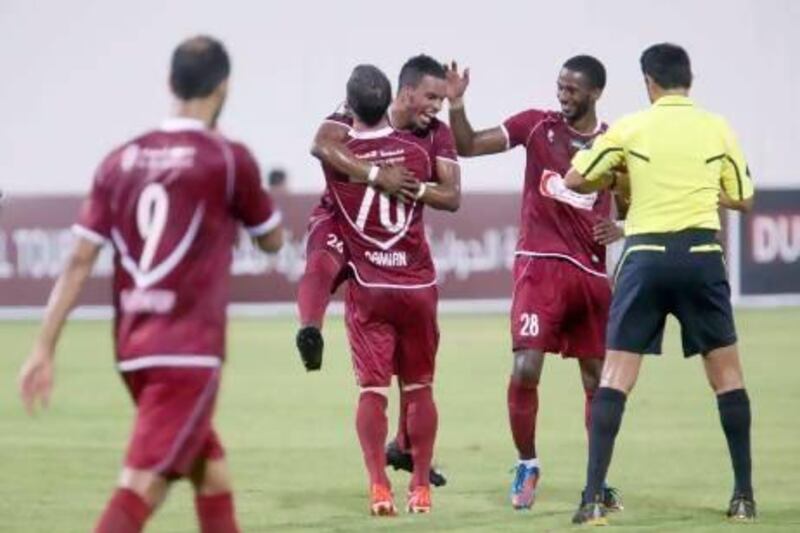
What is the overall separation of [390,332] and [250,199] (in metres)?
3.79

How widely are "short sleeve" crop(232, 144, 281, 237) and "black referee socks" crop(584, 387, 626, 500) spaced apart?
10.4 ft

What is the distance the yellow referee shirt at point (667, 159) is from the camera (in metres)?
10.4

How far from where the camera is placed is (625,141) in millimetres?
10383

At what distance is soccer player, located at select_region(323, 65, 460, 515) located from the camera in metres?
11.1

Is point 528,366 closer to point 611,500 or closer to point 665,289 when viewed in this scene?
point 611,500

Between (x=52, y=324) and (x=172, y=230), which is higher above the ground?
(x=172, y=230)

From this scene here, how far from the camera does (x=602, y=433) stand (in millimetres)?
10406

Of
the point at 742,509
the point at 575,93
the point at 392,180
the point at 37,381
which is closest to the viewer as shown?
the point at 37,381

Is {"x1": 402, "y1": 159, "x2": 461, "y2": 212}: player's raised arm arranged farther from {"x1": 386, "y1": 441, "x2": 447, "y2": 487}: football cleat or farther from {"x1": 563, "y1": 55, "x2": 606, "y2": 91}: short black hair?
{"x1": 386, "y1": 441, "x2": 447, "y2": 487}: football cleat

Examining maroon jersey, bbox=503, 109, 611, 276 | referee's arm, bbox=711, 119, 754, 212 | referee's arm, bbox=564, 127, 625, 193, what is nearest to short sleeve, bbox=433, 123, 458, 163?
maroon jersey, bbox=503, 109, 611, 276

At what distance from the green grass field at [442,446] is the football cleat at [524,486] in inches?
3.3

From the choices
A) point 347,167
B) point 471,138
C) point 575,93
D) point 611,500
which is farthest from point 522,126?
point 611,500

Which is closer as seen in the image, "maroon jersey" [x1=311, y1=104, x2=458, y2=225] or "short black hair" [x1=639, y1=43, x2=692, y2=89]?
"short black hair" [x1=639, y1=43, x2=692, y2=89]

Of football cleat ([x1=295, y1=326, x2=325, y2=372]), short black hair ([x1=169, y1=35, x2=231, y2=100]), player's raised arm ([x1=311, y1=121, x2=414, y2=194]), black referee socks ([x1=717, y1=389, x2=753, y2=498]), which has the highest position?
short black hair ([x1=169, y1=35, x2=231, y2=100])
